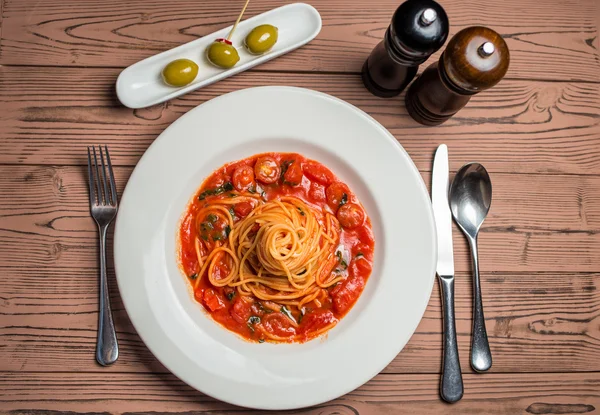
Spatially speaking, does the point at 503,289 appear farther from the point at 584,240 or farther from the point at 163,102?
the point at 163,102

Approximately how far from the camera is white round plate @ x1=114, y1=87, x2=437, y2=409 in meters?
3.21

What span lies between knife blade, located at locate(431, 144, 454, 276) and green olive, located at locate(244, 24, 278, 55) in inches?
54.0

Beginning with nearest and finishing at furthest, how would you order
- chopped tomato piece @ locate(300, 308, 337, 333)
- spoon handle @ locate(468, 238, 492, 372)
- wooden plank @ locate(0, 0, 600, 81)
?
chopped tomato piece @ locate(300, 308, 337, 333) < spoon handle @ locate(468, 238, 492, 372) < wooden plank @ locate(0, 0, 600, 81)

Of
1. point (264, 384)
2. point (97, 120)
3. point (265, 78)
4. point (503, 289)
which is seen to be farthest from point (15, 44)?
point (503, 289)

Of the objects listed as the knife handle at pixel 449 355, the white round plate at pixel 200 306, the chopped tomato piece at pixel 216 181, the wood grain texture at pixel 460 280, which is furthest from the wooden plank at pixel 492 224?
the chopped tomato piece at pixel 216 181

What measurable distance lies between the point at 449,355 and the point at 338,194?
51.6 inches

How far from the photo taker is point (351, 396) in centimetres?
357

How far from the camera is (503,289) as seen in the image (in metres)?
3.71

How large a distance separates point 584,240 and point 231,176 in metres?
2.57

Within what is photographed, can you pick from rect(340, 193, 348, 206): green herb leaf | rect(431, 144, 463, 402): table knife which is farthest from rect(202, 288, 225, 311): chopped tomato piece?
rect(431, 144, 463, 402): table knife

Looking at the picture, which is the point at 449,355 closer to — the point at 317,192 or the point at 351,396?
the point at 351,396

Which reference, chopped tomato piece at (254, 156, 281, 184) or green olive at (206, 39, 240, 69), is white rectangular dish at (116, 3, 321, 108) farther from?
chopped tomato piece at (254, 156, 281, 184)

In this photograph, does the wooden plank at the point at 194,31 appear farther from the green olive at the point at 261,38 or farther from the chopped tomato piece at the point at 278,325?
the chopped tomato piece at the point at 278,325

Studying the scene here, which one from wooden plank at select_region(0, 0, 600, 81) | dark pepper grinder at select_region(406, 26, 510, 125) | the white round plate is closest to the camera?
dark pepper grinder at select_region(406, 26, 510, 125)
